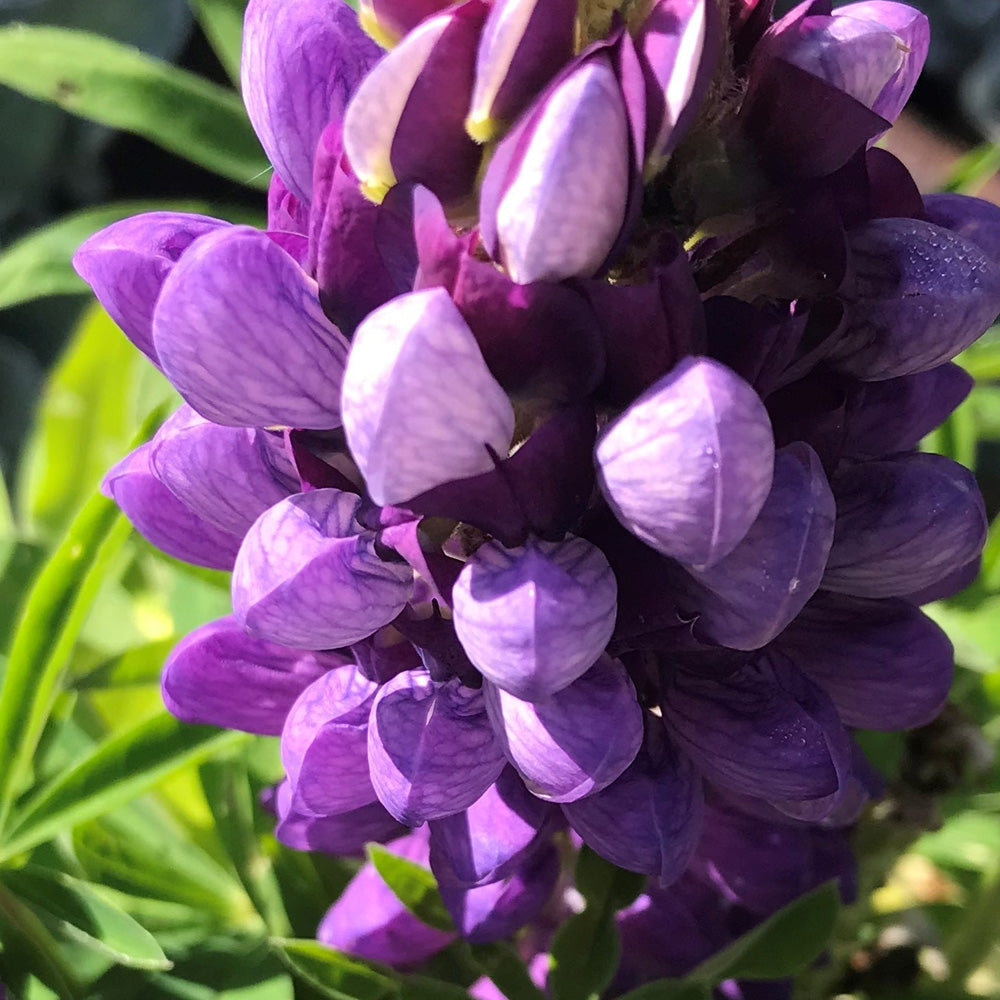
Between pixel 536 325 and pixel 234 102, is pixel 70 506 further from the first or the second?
pixel 536 325

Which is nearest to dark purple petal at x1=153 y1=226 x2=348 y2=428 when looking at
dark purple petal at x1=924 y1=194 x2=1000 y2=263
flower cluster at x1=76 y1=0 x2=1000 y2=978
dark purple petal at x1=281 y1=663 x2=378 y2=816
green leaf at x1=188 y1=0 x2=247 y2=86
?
flower cluster at x1=76 y1=0 x2=1000 y2=978

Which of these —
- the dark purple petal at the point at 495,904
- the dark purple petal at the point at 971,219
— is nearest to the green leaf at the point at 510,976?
the dark purple petal at the point at 495,904

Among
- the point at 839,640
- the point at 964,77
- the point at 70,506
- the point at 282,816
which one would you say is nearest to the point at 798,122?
the point at 839,640

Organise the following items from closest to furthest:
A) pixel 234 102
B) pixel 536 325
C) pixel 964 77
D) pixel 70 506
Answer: pixel 536 325 < pixel 234 102 < pixel 70 506 < pixel 964 77

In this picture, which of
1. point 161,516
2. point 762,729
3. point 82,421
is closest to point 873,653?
point 762,729

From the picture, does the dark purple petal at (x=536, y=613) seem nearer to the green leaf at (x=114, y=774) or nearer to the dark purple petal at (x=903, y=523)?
the dark purple petal at (x=903, y=523)

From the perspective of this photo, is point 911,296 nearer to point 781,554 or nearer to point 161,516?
point 781,554

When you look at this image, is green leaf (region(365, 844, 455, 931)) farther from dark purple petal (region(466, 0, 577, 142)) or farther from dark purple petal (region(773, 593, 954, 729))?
dark purple petal (region(466, 0, 577, 142))
